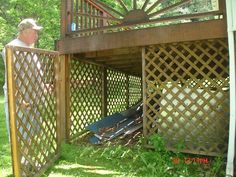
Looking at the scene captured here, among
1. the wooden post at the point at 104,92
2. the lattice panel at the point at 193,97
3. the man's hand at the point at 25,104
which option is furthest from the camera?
the wooden post at the point at 104,92

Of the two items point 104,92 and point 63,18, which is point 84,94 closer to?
point 104,92

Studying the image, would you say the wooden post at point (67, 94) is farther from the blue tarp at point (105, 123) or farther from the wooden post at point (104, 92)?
the wooden post at point (104, 92)

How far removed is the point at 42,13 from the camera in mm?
15664

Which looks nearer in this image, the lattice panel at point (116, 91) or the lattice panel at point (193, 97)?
the lattice panel at point (193, 97)

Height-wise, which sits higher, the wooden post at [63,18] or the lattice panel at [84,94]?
the wooden post at [63,18]

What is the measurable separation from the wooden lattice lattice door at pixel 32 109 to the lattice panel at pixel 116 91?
3.22 metres

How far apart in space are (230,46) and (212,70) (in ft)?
2.07

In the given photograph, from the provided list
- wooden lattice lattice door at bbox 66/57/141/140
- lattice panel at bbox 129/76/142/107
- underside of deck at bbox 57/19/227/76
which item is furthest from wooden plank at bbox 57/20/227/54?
lattice panel at bbox 129/76/142/107

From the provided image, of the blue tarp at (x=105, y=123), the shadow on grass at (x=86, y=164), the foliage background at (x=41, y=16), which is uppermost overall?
the foliage background at (x=41, y=16)

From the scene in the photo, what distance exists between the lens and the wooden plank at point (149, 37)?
14.0ft

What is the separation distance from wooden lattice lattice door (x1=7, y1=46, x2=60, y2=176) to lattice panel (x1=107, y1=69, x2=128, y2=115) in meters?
3.22

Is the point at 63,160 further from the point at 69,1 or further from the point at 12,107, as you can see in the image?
the point at 69,1

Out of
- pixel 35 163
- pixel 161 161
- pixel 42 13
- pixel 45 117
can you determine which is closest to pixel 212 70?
pixel 161 161

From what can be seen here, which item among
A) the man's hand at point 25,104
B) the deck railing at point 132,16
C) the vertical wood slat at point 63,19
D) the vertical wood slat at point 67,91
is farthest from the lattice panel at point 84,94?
the man's hand at point 25,104
